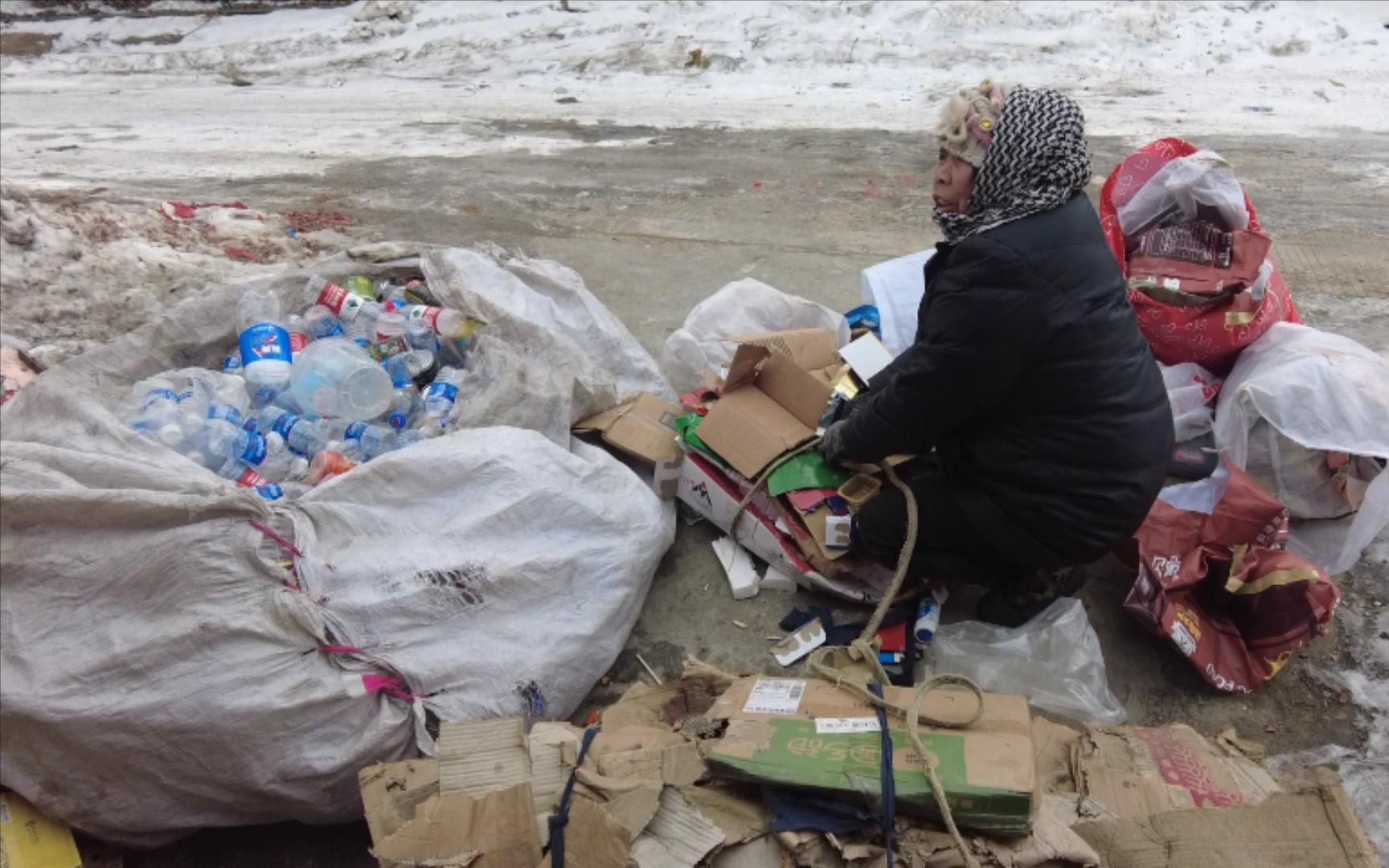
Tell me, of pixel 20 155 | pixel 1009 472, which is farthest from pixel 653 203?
pixel 20 155

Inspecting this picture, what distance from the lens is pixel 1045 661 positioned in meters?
2.52

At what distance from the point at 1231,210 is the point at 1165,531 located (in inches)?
48.5

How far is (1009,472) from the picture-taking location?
95.7 inches

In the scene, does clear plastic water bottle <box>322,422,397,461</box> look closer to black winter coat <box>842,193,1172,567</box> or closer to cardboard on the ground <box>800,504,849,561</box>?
cardboard on the ground <box>800,504,849,561</box>

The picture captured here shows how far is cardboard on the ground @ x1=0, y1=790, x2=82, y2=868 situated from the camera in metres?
2.04

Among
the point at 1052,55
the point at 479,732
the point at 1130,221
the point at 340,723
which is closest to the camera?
the point at 479,732

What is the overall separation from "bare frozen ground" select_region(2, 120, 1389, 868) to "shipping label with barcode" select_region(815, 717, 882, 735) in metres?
0.80

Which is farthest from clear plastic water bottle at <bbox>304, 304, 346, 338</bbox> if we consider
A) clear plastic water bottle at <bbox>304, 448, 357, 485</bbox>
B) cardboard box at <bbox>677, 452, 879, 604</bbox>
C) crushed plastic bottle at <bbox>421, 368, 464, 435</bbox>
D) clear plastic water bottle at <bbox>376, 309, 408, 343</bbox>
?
cardboard box at <bbox>677, 452, 879, 604</bbox>

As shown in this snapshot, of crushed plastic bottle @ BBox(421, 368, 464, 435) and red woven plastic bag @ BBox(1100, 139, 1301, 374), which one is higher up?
red woven plastic bag @ BBox(1100, 139, 1301, 374)

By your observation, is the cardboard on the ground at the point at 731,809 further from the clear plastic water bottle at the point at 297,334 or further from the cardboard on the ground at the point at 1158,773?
the clear plastic water bottle at the point at 297,334

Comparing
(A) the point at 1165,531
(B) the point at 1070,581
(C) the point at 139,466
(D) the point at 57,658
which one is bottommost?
(B) the point at 1070,581

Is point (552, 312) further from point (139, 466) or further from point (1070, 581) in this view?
point (1070, 581)

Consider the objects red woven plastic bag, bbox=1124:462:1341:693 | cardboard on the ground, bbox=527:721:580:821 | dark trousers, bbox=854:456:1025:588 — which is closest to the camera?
cardboard on the ground, bbox=527:721:580:821

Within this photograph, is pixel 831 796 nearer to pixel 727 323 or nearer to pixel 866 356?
pixel 866 356
